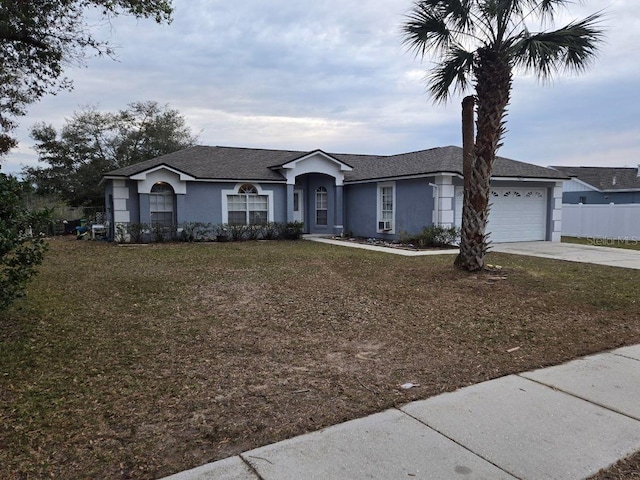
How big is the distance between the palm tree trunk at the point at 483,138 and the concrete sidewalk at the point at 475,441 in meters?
5.71

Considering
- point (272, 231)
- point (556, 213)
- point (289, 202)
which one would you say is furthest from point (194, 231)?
point (556, 213)

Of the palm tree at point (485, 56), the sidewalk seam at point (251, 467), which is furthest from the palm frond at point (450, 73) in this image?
the sidewalk seam at point (251, 467)

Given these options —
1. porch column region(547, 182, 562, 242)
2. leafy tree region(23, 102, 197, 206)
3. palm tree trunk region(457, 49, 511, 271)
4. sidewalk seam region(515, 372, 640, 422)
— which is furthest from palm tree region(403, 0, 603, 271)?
leafy tree region(23, 102, 197, 206)

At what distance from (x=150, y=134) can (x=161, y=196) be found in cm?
1567

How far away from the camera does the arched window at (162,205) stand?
18234 mm

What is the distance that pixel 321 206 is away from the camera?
22.0 metres

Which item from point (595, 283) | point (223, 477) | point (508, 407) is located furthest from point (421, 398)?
point (595, 283)

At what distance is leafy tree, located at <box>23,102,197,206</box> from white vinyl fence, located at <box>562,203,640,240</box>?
25.4 metres

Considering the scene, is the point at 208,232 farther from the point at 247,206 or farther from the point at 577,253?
the point at 577,253

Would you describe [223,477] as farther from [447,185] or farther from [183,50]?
[447,185]

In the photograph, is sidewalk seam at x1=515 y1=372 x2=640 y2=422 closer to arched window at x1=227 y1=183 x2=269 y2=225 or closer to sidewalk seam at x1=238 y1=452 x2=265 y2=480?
sidewalk seam at x1=238 y1=452 x2=265 y2=480

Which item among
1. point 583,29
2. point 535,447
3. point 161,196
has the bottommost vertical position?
point 535,447

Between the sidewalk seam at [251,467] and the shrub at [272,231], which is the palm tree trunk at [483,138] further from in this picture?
the shrub at [272,231]

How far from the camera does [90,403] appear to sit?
149 inches
